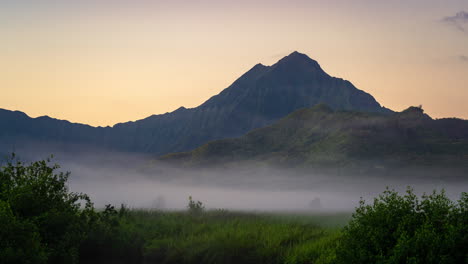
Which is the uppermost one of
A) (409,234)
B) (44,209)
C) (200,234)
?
(409,234)

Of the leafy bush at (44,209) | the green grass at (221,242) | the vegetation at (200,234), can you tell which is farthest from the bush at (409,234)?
the leafy bush at (44,209)

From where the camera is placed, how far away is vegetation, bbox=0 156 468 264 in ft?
51.7

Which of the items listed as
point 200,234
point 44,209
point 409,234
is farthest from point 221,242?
point 409,234

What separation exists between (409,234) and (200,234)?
64.6 feet

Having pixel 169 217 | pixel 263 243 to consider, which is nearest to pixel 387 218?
pixel 263 243

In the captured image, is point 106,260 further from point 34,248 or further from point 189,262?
point 34,248

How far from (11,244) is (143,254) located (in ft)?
40.9

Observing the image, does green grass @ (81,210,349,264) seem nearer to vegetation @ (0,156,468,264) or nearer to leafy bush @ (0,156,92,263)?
vegetation @ (0,156,468,264)

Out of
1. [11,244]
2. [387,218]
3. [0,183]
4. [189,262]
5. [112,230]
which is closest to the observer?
[387,218]

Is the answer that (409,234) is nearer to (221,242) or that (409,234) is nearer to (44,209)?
(221,242)

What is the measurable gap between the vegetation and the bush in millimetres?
32

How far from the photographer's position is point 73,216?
974 inches

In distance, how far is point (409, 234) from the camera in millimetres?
16109

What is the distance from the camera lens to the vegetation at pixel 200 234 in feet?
51.7
